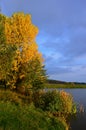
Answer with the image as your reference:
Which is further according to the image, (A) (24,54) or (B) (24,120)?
(A) (24,54)

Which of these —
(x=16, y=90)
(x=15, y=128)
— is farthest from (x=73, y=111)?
(x=15, y=128)

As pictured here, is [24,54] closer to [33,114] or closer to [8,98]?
[8,98]

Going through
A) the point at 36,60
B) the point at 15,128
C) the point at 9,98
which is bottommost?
the point at 15,128

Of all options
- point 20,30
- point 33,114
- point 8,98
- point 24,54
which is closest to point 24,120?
→ point 33,114

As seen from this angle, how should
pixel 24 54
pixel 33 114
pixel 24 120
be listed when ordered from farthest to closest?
pixel 24 54 → pixel 33 114 → pixel 24 120

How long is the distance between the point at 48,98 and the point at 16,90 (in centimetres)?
988

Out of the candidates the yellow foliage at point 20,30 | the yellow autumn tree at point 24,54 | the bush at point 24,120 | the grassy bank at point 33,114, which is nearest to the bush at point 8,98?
the grassy bank at point 33,114

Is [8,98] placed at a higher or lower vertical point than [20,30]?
lower

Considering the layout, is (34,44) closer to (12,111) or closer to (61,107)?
(61,107)

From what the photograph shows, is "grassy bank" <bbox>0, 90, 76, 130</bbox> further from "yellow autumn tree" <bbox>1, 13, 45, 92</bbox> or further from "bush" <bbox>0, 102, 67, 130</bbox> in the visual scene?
"yellow autumn tree" <bbox>1, 13, 45, 92</bbox>

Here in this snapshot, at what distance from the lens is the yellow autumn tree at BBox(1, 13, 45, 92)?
154 ft

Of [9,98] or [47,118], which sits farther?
[9,98]

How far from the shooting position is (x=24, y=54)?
47875 mm

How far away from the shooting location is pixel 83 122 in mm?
36469
